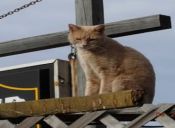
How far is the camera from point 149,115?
4.65 metres

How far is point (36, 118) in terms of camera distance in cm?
527

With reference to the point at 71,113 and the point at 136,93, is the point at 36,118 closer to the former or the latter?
the point at 71,113

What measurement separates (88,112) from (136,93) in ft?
1.68

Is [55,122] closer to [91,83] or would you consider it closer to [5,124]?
[5,124]

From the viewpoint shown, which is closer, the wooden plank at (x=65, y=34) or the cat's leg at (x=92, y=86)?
the wooden plank at (x=65, y=34)

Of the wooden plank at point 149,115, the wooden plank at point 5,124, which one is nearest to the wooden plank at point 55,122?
the wooden plank at point 5,124

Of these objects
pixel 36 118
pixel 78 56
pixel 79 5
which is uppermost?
pixel 79 5

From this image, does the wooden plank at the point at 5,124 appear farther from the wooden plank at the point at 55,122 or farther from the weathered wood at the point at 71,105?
the wooden plank at the point at 55,122

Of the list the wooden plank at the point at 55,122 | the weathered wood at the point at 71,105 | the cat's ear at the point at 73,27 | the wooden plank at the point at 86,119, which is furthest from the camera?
the cat's ear at the point at 73,27

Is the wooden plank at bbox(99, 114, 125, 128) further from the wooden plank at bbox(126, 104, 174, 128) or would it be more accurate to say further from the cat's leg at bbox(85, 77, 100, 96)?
the cat's leg at bbox(85, 77, 100, 96)

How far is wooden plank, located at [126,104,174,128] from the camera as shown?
15.2 feet

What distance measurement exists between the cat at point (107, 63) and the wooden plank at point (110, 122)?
146 centimetres

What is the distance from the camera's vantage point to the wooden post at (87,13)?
7.18 metres

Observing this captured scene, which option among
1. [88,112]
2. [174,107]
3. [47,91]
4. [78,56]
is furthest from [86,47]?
[174,107]
